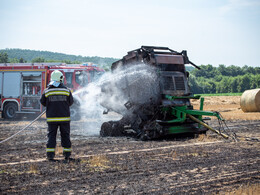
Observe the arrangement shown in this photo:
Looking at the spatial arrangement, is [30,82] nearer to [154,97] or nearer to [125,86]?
[125,86]

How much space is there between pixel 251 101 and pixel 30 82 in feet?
47.8

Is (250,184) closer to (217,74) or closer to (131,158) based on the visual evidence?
(131,158)

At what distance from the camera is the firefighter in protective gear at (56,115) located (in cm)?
629

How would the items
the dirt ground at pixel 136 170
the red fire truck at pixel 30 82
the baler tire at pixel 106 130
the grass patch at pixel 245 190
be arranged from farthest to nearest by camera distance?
the red fire truck at pixel 30 82 < the baler tire at pixel 106 130 < the dirt ground at pixel 136 170 < the grass patch at pixel 245 190

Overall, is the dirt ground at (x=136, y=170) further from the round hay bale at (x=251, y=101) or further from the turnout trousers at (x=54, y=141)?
the round hay bale at (x=251, y=101)

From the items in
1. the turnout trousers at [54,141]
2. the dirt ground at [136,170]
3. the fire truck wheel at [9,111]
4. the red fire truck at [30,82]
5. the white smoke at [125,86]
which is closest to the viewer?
the dirt ground at [136,170]

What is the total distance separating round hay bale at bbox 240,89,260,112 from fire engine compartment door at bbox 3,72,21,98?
1514 centimetres

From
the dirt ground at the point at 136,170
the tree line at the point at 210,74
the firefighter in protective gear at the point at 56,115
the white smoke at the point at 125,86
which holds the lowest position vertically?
the dirt ground at the point at 136,170

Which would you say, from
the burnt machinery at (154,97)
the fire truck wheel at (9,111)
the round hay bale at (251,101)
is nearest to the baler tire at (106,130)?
the burnt machinery at (154,97)

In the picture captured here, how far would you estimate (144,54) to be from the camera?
382 inches

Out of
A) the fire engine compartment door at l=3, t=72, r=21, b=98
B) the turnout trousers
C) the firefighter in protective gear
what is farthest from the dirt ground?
the fire engine compartment door at l=3, t=72, r=21, b=98

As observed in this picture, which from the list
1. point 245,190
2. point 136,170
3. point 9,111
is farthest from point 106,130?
point 9,111

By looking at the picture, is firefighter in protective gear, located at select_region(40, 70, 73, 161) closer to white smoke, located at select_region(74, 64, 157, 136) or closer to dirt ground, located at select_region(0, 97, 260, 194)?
dirt ground, located at select_region(0, 97, 260, 194)

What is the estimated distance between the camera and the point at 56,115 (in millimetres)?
6340
